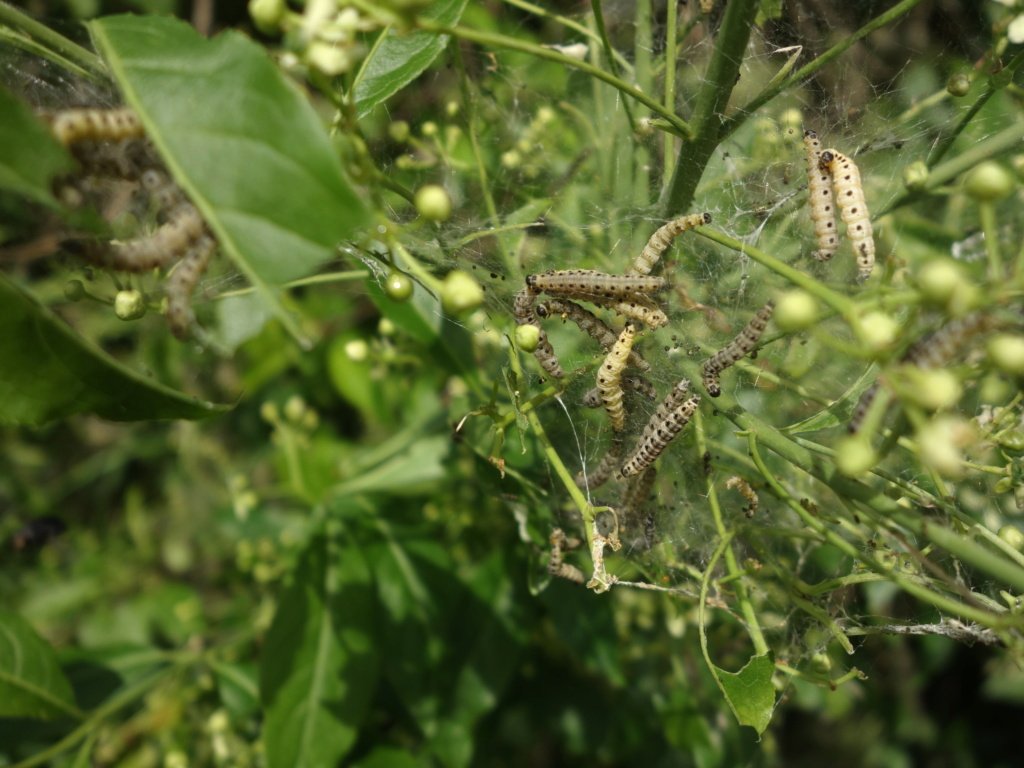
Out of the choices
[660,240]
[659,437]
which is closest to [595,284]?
[660,240]

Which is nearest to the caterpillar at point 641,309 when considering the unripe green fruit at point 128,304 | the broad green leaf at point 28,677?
the unripe green fruit at point 128,304

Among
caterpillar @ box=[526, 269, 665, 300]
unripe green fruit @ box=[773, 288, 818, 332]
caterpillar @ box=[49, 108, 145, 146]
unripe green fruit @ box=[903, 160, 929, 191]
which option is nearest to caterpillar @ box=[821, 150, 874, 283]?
unripe green fruit @ box=[903, 160, 929, 191]

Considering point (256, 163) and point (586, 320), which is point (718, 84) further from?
point (256, 163)

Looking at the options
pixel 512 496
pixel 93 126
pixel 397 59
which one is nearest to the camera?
pixel 93 126

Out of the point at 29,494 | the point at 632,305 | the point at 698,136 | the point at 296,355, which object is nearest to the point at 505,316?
the point at 632,305

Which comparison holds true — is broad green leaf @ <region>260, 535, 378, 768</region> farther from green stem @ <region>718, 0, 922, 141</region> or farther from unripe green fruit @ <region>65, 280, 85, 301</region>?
green stem @ <region>718, 0, 922, 141</region>
